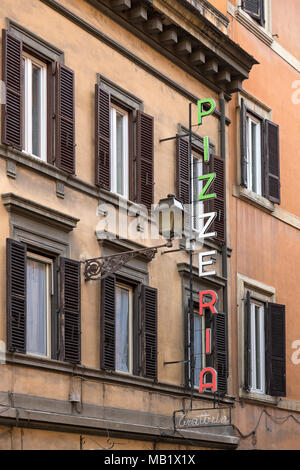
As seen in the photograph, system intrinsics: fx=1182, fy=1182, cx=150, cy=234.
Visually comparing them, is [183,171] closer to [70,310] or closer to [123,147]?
[123,147]

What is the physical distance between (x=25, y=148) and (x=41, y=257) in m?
1.72

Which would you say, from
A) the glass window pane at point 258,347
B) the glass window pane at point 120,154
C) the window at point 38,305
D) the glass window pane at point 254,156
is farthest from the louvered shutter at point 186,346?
the glass window pane at point 254,156

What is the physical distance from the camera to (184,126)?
2317 cm

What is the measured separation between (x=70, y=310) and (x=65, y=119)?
3112 mm

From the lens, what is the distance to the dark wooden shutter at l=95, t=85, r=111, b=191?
65.4 feet

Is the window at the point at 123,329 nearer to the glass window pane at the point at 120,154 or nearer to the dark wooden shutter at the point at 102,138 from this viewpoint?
the glass window pane at the point at 120,154

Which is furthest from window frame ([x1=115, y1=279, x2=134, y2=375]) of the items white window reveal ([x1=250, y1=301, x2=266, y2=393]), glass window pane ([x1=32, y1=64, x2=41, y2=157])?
white window reveal ([x1=250, y1=301, x2=266, y2=393])

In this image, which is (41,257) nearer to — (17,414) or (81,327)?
(81,327)

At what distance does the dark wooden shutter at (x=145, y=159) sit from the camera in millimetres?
21094

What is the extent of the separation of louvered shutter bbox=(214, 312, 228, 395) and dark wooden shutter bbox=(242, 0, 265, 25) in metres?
7.39

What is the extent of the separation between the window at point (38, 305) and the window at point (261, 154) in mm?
7958

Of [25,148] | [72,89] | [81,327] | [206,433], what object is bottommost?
[206,433]

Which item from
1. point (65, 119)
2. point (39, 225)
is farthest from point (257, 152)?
point (39, 225)

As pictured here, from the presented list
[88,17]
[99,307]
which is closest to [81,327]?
[99,307]
